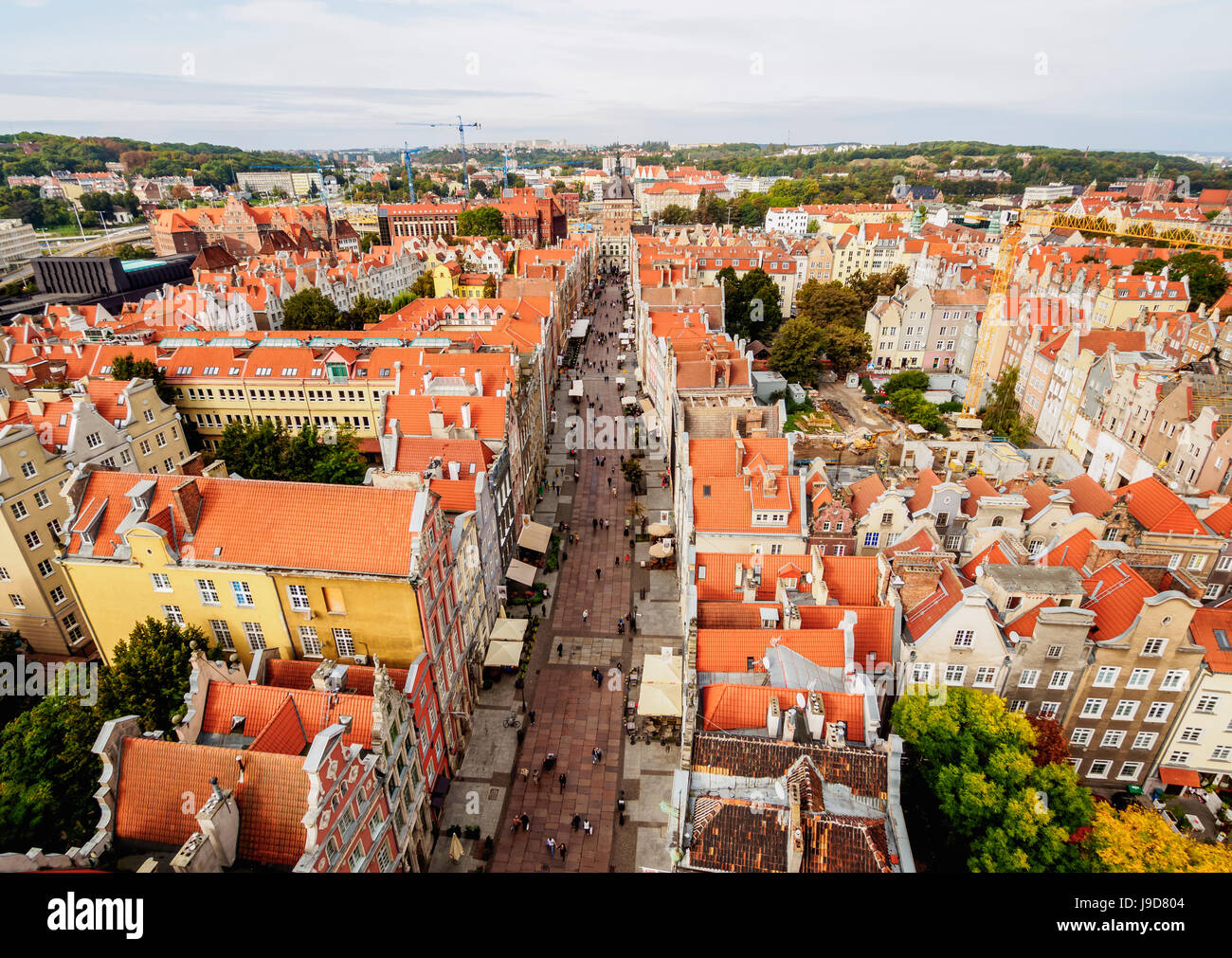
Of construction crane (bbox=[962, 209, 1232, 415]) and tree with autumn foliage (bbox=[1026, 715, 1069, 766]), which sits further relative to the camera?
construction crane (bbox=[962, 209, 1232, 415])

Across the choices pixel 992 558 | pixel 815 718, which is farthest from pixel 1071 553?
pixel 815 718

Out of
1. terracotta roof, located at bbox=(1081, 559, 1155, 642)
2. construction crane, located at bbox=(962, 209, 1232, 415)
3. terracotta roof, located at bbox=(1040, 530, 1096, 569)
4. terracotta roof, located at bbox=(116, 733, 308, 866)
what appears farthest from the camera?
construction crane, located at bbox=(962, 209, 1232, 415)

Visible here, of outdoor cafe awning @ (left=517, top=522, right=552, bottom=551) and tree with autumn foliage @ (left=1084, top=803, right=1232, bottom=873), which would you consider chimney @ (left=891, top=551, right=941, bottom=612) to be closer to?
tree with autumn foliage @ (left=1084, top=803, right=1232, bottom=873)

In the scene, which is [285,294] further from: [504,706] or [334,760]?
[334,760]

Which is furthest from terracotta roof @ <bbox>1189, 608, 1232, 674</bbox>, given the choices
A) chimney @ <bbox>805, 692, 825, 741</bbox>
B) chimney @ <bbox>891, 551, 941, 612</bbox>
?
chimney @ <bbox>805, 692, 825, 741</bbox>

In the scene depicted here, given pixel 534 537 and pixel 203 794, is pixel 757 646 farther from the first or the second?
pixel 534 537
